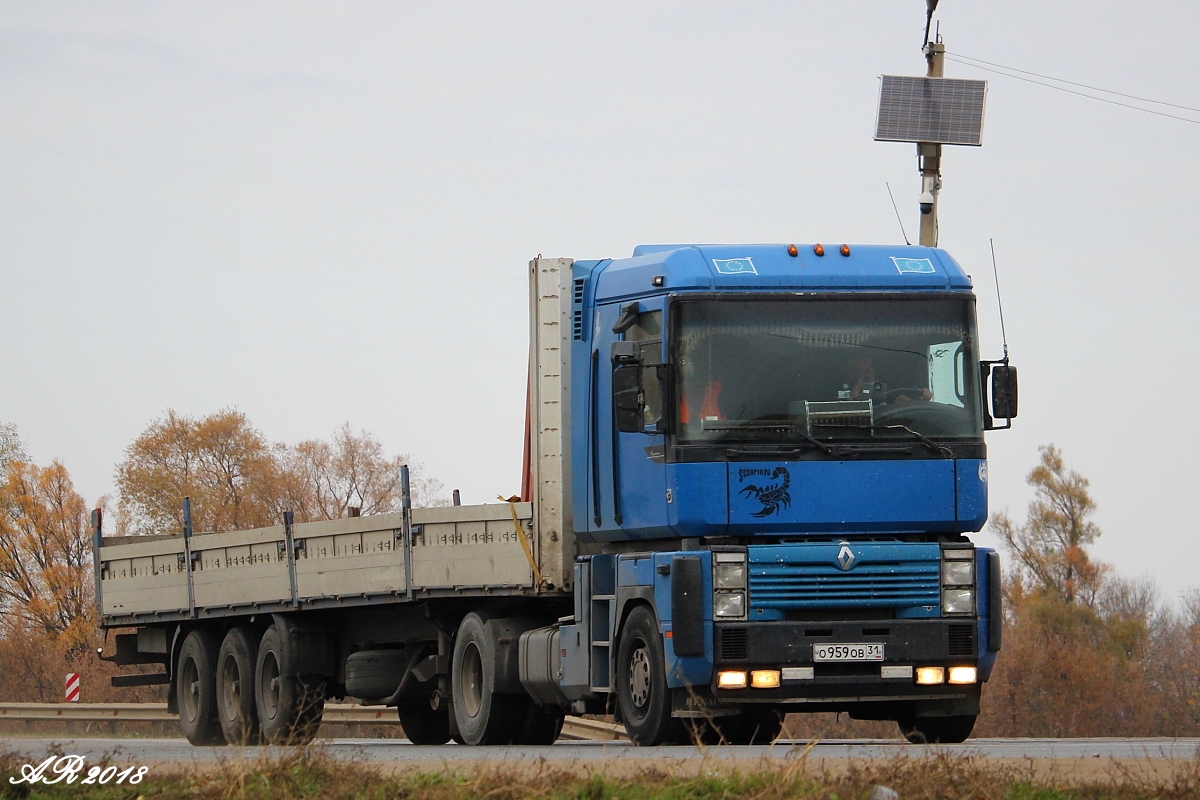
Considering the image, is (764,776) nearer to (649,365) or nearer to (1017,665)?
(649,365)

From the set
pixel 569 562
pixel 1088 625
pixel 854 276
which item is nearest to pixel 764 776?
pixel 854 276

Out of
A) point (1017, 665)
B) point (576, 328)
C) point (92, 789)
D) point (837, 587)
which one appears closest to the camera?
point (92, 789)

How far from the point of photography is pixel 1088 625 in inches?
2486

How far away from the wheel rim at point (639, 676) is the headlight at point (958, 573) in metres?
2.09

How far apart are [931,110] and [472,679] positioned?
8.60 metres

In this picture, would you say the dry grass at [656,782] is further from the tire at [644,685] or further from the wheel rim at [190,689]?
the wheel rim at [190,689]

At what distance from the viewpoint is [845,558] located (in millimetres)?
12711

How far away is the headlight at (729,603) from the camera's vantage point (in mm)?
12559

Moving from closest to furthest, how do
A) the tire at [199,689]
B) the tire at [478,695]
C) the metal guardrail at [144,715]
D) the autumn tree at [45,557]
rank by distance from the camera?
the tire at [478,695] → the tire at [199,689] → the metal guardrail at [144,715] → the autumn tree at [45,557]

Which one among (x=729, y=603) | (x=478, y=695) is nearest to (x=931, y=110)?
(x=478, y=695)

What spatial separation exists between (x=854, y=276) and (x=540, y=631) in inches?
155

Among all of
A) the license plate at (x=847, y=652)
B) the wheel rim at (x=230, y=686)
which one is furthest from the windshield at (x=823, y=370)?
the wheel rim at (x=230, y=686)

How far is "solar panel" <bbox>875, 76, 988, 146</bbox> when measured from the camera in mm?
20938

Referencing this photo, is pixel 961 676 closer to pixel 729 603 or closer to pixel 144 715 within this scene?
pixel 729 603
